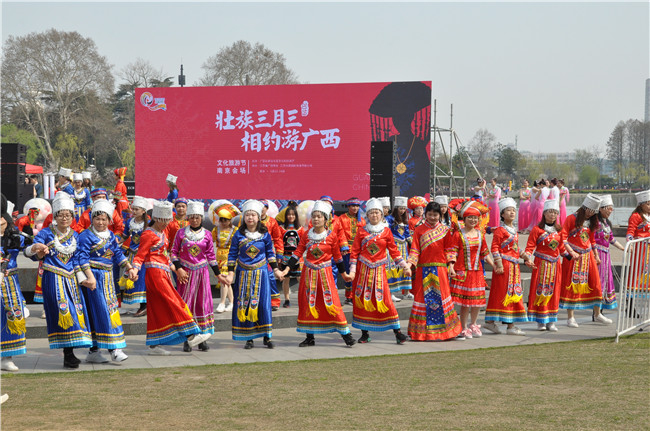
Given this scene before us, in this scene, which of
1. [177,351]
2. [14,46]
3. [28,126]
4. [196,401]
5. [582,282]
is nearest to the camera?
[196,401]

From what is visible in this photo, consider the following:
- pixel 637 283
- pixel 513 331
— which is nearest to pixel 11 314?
pixel 513 331

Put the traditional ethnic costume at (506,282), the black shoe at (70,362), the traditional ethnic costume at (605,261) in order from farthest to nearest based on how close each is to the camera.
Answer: the traditional ethnic costume at (605,261)
the traditional ethnic costume at (506,282)
the black shoe at (70,362)

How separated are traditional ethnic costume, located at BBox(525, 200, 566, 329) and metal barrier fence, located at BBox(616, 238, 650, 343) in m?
0.82

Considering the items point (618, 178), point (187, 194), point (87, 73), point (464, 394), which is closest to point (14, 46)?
point (87, 73)

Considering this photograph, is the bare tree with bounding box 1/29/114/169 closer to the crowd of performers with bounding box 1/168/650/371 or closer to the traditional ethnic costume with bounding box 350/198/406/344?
the crowd of performers with bounding box 1/168/650/371

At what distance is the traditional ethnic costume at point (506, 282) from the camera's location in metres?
8.94

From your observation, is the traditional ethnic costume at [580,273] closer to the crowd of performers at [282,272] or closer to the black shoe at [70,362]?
the crowd of performers at [282,272]

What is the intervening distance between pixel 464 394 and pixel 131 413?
231cm

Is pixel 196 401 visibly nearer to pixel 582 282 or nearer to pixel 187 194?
pixel 582 282

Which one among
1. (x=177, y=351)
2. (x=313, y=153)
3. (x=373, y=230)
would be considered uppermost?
(x=313, y=153)

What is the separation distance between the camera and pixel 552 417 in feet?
16.2

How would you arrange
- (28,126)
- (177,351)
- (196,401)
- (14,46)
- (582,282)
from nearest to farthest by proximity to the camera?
(196,401)
(177,351)
(582,282)
(14,46)
(28,126)

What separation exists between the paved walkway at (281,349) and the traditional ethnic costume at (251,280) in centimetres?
25

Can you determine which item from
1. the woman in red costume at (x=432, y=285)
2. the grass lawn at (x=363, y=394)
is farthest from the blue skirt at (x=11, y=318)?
the woman in red costume at (x=432, y=285)
